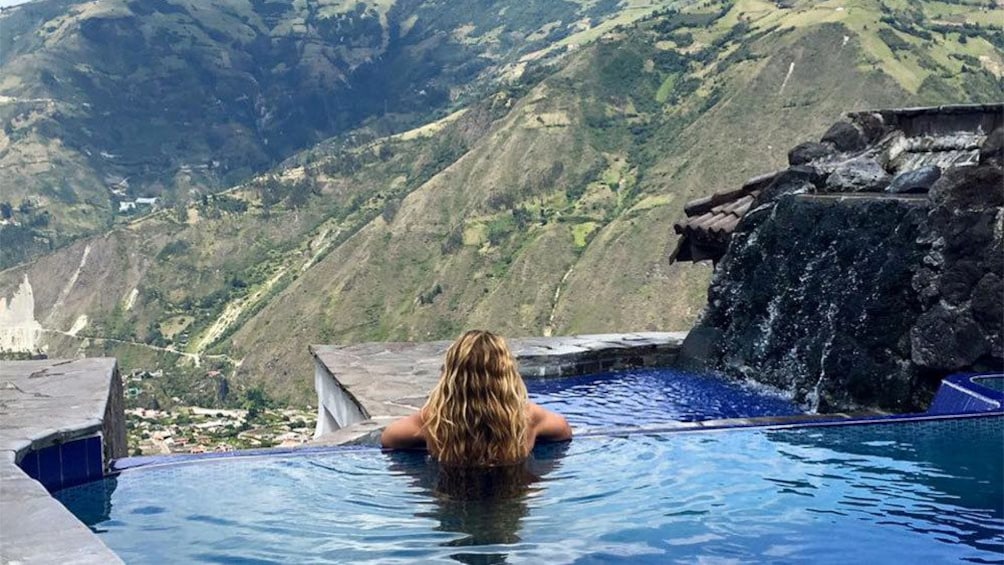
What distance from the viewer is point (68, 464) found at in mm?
5352

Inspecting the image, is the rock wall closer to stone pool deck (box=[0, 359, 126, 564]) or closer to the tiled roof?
the tiled roof

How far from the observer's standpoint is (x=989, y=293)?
22.5 ft

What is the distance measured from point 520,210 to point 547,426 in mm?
82056

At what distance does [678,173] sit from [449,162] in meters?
37.8

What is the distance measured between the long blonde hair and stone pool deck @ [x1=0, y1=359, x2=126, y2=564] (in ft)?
Answer: 5.81

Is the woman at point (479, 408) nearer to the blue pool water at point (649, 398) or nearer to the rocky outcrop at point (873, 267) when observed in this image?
the blue pool water at point (649, 398)

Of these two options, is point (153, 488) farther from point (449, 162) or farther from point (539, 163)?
point (449, 162)

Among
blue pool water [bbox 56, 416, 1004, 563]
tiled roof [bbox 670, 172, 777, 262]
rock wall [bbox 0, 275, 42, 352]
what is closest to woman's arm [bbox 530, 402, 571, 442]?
blue pool water [bbox 56, 416, 1004, 563]

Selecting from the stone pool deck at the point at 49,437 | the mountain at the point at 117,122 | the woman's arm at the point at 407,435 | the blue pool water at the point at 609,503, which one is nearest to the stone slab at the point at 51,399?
the stone pool deck at the point at 49,437

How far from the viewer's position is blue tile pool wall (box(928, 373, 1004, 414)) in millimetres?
6308

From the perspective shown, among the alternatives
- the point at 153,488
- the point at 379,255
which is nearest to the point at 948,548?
the point at 153,488

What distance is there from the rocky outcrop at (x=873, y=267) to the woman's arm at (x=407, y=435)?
3551 millimetres

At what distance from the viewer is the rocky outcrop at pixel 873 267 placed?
6980mm

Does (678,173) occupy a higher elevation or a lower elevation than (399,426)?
higher
